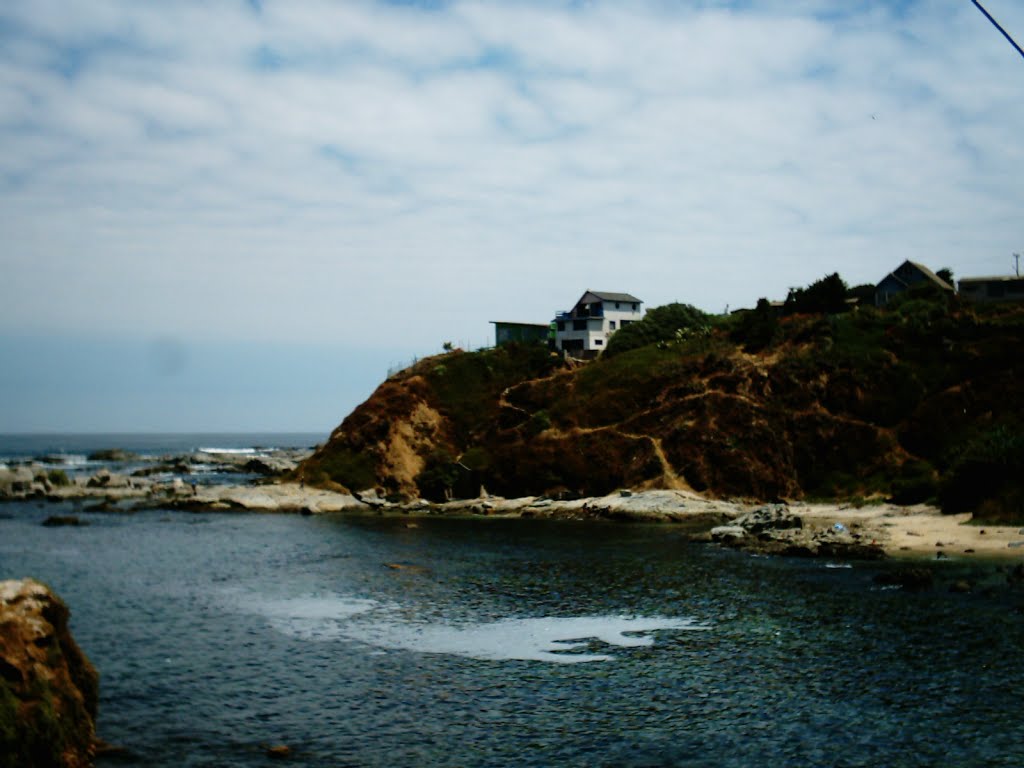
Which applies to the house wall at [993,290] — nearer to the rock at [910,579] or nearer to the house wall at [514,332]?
the house wall at [514,332]

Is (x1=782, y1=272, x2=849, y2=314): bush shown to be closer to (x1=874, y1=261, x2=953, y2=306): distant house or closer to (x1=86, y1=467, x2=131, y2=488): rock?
(x1=874, y1=261, x2=953, y2=306): distant house

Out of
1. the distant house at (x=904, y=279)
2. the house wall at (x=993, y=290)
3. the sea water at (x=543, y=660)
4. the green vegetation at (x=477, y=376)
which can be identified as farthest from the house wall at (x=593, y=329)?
the sea water at (x=543, y=660)

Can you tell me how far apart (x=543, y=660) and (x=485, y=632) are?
495cm

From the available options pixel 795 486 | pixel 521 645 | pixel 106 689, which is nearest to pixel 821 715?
pixel 521 645

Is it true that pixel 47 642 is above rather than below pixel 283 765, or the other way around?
above

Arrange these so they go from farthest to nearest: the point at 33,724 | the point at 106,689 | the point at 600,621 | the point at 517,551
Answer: the point at 517,551 < the point at 600,621 < the point at 106,689 < the point at 33,724

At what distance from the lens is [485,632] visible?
117 ft

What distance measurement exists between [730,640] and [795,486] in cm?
5302

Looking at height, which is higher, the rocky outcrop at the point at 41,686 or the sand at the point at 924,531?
the rocky outcrop at the point at 41,686

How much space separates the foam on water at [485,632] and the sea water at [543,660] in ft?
0.54

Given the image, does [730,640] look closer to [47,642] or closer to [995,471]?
[47,642]

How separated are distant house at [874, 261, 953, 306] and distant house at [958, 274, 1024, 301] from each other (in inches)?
218

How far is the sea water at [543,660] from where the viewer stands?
23.0 meters

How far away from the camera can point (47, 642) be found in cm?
2014
